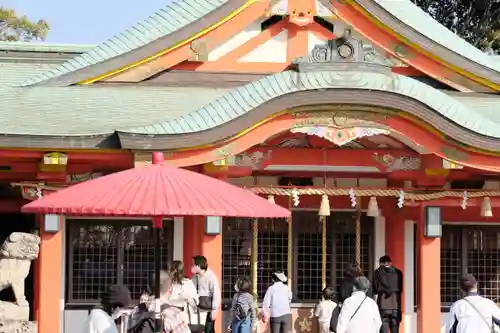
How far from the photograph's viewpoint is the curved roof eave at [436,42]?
14789 mm

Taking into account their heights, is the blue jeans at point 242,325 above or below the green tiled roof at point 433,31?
below

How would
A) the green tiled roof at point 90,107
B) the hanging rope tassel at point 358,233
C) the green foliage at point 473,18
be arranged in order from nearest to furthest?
the green tiled roof at point 90,107
the hanging rope tassel at point 358,233
the green foliage at point 473,18

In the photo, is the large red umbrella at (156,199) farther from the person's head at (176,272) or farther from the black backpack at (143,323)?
the person's head at (176,272)

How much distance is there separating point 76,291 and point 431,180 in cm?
533

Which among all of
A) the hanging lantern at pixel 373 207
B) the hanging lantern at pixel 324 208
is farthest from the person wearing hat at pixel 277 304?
the hanging lantern at pixel 373 207

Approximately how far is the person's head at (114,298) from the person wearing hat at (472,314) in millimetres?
3661

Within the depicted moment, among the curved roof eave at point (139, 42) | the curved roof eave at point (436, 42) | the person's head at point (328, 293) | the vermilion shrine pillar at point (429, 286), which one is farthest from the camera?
the curved roof eave at point (436, 42)

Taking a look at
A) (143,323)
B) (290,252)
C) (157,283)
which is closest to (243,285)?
(290,252)

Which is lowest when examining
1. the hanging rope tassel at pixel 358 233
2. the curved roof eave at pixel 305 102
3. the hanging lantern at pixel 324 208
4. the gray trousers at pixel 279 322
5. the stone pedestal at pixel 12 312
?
the gray trousers at pixel 279 322

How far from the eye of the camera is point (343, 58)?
13477 mm

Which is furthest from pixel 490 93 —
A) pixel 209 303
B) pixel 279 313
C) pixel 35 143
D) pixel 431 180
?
pixel 35 143

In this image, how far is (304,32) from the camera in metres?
15.1

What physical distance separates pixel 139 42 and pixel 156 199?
22.5 feet

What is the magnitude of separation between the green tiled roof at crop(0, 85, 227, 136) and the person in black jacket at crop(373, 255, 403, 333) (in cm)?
334
